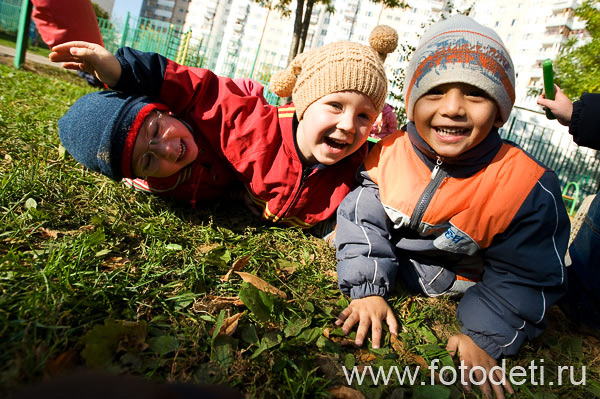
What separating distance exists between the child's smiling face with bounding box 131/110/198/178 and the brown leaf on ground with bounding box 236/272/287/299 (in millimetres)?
784

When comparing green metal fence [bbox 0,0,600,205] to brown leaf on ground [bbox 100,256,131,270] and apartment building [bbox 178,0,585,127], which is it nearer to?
brown leaf on ground [bbox 100,256,131,270]

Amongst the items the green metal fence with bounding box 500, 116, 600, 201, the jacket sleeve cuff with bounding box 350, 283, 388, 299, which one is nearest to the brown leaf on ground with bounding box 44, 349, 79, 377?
the jacket sleeve cuff with bounding box 350, 283, 388, 299

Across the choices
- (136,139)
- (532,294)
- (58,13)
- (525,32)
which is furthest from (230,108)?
(525,32)

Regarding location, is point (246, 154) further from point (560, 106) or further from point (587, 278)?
point (587, 278)

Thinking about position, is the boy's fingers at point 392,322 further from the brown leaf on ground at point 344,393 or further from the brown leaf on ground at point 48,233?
the brown leaf on ground at point 48,233

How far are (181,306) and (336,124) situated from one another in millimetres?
1303

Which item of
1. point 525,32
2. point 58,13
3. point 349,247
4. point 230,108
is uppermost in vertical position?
point 525,32

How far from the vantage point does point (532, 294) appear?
5.90 ft

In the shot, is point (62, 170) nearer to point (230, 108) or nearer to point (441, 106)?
point (230, 108)

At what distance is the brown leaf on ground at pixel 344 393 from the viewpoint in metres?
1.29

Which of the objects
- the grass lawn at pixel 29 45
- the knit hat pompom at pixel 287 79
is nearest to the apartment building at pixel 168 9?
the grass lawn at pixel 29 45

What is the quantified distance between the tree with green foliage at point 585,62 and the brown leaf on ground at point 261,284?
14.1 m

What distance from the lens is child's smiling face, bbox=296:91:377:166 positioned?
2.18 meters

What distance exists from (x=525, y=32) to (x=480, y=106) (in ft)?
197
